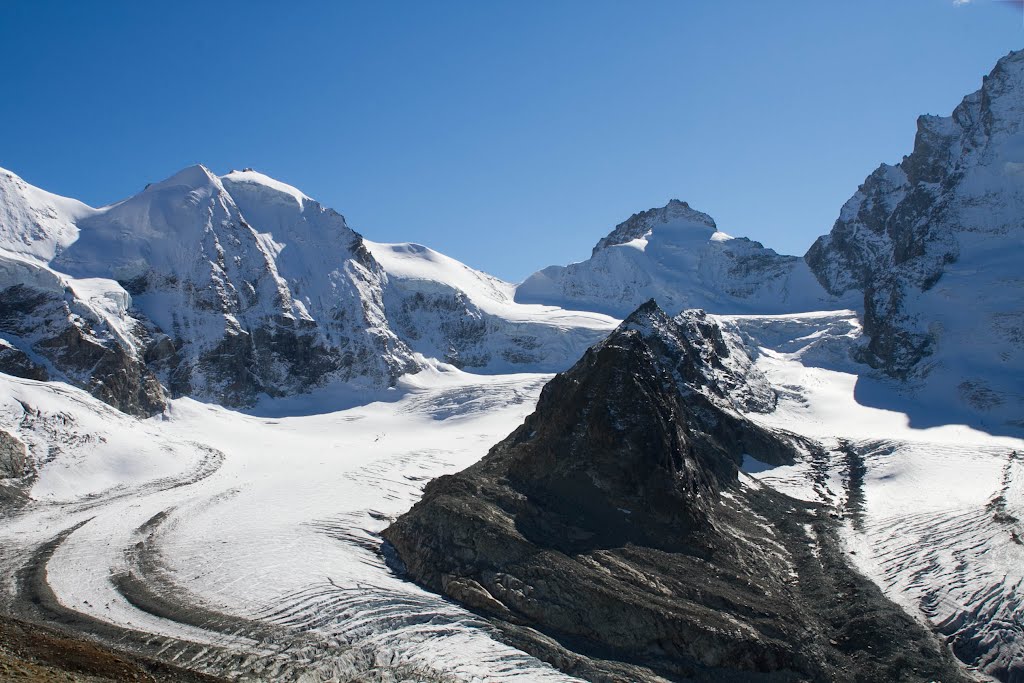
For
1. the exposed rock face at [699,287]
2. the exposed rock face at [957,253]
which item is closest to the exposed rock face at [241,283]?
the exposed rock face at [699,287]

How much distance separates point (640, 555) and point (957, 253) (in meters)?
115

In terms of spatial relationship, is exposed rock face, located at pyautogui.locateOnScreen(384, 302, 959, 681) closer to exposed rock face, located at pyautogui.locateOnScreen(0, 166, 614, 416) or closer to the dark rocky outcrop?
the dark rocky outcrop

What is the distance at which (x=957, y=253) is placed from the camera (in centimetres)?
13612

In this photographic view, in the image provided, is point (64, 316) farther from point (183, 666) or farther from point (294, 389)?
point (183, 666)

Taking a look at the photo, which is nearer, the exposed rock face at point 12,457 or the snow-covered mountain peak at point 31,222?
the exposed rock face at point 12,457

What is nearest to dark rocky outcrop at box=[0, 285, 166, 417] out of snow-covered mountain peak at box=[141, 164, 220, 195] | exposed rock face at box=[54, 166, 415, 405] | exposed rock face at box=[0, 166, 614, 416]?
exposed rock face at box=[0, 166, 614, 416]

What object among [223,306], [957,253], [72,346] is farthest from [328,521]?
[957,253]

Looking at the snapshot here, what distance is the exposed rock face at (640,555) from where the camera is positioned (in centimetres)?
3831

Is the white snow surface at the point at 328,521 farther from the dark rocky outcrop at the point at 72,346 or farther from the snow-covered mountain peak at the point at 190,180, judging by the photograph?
the snow-covered mountain peak at the point at 190,180

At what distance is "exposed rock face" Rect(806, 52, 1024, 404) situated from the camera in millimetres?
120688

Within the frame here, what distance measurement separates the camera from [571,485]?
5000cm

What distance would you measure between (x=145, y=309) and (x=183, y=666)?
94748 mm

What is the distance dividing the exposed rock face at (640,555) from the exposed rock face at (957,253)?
243 feet

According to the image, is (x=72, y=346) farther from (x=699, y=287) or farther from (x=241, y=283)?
(x=699, y=287)
